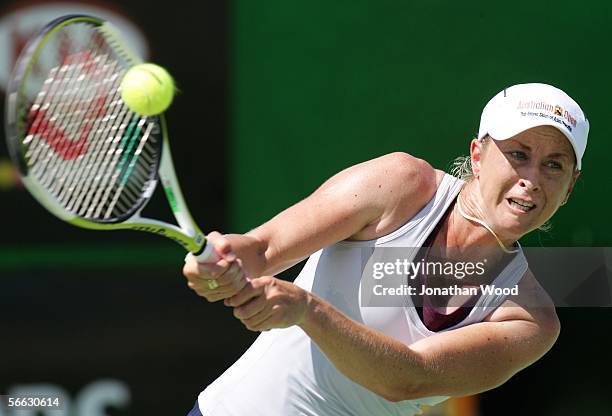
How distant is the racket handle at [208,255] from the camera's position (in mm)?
2025

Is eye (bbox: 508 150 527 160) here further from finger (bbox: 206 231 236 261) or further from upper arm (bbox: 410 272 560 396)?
finger (bbox: 206 231 236 261)

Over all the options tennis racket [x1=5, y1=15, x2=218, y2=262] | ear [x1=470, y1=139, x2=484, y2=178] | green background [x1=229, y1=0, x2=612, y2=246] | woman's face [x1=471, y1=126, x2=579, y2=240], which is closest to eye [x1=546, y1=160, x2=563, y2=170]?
woman's face [x1=471, y1=126, x2=579, y2=240]

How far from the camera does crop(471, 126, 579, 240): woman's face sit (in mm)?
2479

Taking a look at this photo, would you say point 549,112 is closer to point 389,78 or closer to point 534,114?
point 534,114

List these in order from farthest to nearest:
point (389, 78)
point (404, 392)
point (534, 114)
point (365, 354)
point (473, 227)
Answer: point (389, 78) → point (473, 227) → point (534, 114) → point (404, 392) → point (365, 354)

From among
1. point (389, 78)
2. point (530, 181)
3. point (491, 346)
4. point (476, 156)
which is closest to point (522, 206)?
point (530, 181)

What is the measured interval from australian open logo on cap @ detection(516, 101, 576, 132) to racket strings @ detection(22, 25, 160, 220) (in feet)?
2.45

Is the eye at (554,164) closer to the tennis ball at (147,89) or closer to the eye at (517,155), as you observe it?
the eye at (517,155)

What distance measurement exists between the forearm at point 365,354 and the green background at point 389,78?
1.20 metres

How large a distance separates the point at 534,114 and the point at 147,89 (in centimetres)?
81

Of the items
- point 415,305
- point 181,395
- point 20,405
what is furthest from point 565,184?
point 20,405

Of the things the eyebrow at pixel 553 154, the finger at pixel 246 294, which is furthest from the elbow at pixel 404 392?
the eyebrow at pixel 553 154

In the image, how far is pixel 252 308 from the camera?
2035mm

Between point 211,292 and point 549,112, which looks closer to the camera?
point 211,292
